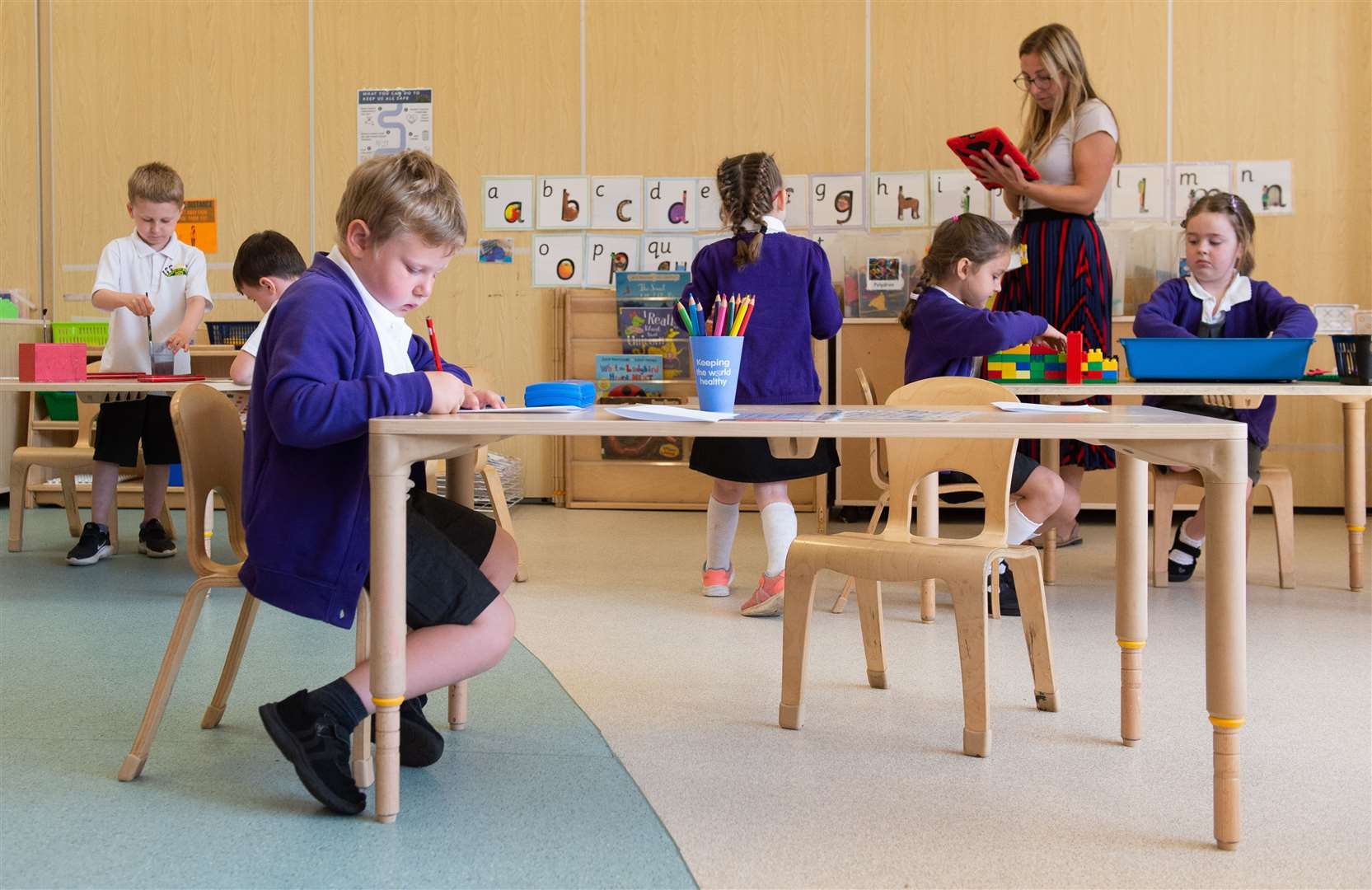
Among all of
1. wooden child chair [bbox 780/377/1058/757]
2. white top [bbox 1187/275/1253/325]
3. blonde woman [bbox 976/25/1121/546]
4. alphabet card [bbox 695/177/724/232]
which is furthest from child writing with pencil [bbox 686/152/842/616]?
alphabet card [bbox 695/177/724/232]

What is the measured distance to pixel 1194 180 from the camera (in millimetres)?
4965

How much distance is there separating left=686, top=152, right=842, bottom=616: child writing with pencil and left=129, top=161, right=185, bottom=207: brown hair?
1735mm

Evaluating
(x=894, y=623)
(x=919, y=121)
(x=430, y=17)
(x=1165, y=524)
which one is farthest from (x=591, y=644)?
(x=430, y=17)

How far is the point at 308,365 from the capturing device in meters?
1.59

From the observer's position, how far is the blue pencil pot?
1.83 metres

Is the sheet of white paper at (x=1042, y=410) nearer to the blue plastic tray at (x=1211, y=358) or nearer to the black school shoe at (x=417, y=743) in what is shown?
Result: the black school shoe at (x=417, y=743)

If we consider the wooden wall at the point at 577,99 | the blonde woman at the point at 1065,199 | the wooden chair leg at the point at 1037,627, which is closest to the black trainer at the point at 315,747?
the wooden chair leg at the point at 1037,627

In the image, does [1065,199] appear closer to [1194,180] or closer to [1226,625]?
[1194,180]

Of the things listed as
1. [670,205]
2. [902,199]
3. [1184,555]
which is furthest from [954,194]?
[1184,555]

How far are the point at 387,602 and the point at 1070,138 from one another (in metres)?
2.64

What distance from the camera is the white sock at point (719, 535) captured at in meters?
3.33

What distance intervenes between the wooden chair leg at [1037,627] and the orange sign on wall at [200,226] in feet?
13.9

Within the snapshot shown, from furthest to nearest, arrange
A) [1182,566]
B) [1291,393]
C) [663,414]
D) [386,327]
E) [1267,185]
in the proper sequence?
1. [1267,185]
2. [1182,566]
3. [1291,393]
4. [386,327]
5. [663,414]

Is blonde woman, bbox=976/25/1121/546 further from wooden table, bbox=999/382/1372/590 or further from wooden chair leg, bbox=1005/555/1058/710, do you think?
wooden chair leg, bbox=1005/555/1058/710
